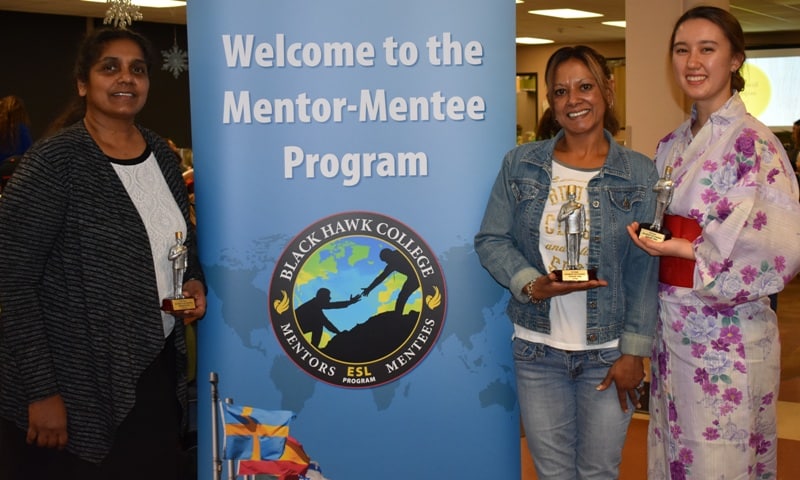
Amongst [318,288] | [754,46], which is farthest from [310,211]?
[754,46]

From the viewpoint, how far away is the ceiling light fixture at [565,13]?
12.0 m

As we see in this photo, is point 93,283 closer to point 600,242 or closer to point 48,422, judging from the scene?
point 48,422

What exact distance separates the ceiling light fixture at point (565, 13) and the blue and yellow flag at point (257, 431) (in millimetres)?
10264

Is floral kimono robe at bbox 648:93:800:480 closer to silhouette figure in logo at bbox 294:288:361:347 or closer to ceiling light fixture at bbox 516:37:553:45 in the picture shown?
silhouette figure in logo at bbox 294:288:361:347

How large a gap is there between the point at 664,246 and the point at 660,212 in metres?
0.09

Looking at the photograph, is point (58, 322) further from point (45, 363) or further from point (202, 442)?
point (202, 442)

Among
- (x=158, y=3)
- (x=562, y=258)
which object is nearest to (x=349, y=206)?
(x=562, y=258)

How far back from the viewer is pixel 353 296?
238 cm

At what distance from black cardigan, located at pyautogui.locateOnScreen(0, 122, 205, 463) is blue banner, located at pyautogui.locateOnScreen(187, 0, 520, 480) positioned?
8.4 inches

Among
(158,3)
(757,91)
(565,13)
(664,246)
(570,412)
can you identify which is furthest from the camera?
(757,91)

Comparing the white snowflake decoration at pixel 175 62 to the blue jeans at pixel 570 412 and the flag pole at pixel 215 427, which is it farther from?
the blue jeans at pixel 570 412

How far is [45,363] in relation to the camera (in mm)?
2227

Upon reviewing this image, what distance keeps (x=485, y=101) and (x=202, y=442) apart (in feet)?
3.78

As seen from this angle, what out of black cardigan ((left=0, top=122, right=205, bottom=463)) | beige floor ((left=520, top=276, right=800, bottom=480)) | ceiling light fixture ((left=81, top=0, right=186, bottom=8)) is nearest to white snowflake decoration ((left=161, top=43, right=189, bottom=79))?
black cardigan ((left=0, top=122, right=205, bottom=463))
